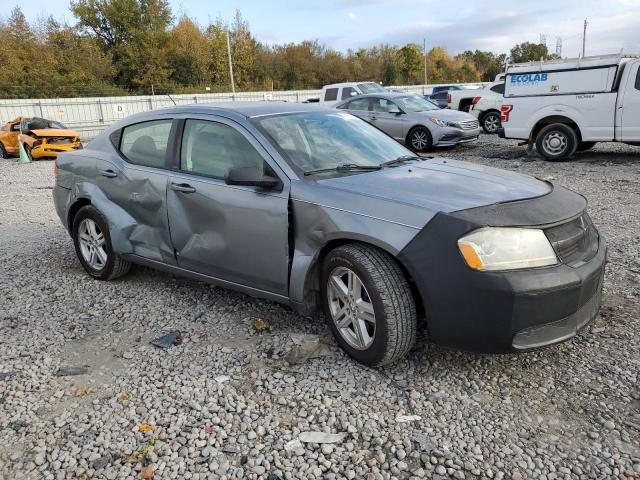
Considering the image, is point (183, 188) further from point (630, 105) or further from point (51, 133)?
point (51, 133)

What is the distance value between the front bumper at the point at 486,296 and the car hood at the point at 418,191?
128mm

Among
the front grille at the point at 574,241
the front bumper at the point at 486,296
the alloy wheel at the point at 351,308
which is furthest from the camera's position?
the alloy wheel at the point at 351,308

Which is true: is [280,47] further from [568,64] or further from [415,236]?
[415,236]

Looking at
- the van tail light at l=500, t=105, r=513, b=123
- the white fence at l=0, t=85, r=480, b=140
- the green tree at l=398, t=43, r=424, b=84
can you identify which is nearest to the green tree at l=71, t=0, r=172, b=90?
the white fence at l=0, t=85, r=480, b=140

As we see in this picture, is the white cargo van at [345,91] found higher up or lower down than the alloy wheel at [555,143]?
higher up

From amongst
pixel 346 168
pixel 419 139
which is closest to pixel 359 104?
pixel 419 139

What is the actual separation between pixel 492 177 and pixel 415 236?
0.97 meters

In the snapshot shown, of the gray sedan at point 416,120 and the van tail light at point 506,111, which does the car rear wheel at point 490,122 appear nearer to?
the gray sedan at point 416,120

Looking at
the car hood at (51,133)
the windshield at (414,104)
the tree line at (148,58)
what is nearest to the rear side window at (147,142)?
the windshield at (414,104)

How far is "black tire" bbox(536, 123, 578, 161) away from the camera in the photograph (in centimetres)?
1124

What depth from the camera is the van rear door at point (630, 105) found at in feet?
33.3

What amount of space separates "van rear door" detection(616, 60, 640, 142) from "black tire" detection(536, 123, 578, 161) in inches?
38.4

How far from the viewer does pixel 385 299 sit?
3.01 m

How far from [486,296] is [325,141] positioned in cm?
177
